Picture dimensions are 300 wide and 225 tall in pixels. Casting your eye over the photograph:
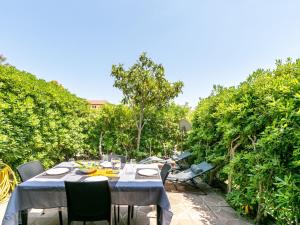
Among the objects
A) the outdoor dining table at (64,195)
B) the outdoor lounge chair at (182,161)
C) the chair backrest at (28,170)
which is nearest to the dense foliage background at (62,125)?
the chair backrest at (28,170)

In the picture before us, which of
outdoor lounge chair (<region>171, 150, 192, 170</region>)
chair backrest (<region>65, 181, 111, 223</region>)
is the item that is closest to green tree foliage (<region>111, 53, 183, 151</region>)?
outdoor lounge chair (<region>171, 150, 192, 170</region>)

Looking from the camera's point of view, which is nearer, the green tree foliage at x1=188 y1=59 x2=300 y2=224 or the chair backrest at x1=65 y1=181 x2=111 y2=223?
the green tree foliage at x1=188 y1=59 x2=300 y2=224

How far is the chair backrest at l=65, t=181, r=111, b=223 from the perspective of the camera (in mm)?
2605

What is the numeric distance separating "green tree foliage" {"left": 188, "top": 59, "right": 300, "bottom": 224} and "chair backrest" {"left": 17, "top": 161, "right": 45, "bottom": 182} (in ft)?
11.5

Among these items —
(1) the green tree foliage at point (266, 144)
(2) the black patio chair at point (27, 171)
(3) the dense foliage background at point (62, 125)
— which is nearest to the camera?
(1) the green tree foliage at point (266, 144)

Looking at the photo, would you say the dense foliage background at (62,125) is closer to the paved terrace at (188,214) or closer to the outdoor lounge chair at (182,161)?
the outdoor lounge chair at (182,161)

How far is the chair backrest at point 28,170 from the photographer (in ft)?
11.1

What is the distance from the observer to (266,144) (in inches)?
111

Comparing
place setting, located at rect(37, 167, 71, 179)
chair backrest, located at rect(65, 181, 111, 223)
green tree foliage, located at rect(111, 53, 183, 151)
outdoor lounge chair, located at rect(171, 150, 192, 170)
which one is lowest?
outdoor lounge chair, located at rect(171, 150, 192, 170)

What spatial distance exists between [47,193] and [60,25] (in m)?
9.47

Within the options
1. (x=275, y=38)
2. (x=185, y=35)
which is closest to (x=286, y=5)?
(x=275, y=38)

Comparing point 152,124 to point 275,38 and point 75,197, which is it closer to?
point 275,38

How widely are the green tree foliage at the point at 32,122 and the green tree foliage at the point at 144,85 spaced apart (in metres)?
2.23

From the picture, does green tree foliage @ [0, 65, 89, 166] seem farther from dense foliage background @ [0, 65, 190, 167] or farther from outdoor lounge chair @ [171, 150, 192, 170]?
outdoor lounge chair @ [171, 150, 192, 170]
